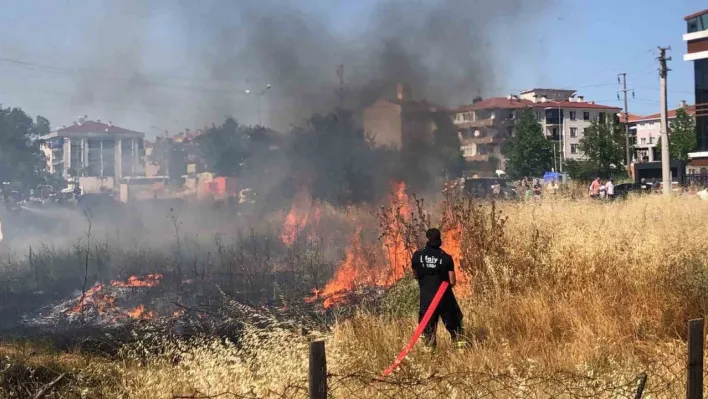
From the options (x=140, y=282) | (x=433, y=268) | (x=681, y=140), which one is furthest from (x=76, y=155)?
(x=681, y=140)

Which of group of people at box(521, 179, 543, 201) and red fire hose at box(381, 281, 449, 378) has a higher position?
group of people at box(521, 179, 543, 201)

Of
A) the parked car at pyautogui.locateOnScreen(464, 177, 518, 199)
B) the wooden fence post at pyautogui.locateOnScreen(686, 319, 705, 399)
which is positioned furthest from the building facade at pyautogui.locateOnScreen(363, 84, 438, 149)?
the wooden fence post at pyautogui.locateOnScreen(686, 319, 705, 399)

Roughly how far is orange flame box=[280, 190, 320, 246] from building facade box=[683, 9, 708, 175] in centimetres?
3015

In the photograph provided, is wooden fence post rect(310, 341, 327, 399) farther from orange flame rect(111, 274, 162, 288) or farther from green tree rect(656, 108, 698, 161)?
green tree rect(656, 108, 698, 161)

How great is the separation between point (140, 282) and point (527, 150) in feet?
130

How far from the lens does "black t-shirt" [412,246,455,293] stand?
6.07 m

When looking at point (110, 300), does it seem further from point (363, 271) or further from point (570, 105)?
point (570, 105)

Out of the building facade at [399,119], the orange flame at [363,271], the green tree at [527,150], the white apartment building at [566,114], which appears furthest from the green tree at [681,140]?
the orange flame at [363,271]

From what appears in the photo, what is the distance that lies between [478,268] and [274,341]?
3.02 metres

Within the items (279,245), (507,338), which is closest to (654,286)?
(507,338)

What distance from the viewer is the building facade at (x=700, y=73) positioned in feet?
126

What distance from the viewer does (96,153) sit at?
3009cm

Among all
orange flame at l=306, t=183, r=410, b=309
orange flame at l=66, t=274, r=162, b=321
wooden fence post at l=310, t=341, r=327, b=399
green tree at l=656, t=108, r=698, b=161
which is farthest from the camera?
green tree at l=656, t=108, r=698, b=161

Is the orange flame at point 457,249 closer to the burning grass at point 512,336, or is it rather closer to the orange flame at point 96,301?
the burning grass at point 512,336
